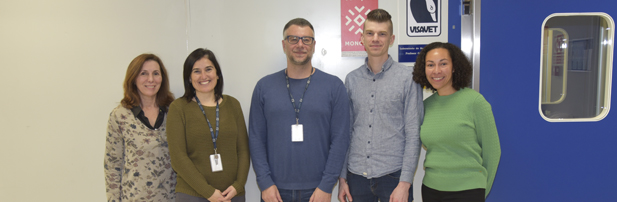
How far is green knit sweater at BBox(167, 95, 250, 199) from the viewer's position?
1747 millimetres

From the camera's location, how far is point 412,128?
178cm

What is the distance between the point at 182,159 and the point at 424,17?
186 cm

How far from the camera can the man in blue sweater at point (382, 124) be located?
1801 mm

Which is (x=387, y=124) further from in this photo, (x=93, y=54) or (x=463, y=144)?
(x=93, y=54)

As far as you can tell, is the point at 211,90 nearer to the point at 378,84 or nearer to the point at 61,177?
the point at 378,84

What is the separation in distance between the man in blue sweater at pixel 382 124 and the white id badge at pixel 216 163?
73cm

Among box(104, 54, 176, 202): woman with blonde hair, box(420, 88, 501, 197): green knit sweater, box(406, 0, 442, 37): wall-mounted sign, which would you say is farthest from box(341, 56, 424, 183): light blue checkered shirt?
box(104, 54, 176, 202): woman with blonde hair

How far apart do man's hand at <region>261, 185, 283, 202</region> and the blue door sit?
1.56 m

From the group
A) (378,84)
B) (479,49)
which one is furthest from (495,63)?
(378,84)

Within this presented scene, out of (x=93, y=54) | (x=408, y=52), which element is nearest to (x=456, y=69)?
(x=408, y=52)

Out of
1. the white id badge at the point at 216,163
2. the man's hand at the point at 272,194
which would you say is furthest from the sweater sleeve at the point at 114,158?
the man's hand at the point at 272,194

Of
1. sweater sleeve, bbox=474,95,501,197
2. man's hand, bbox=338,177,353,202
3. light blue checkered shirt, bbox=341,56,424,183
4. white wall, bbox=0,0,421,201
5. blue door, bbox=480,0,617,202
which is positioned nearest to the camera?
sweater sleeve, bbox=474,95,501,197

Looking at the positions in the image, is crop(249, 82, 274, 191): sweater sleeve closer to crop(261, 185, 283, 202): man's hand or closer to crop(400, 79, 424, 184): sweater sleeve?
crop(261, 185, 283, 202): man's hand

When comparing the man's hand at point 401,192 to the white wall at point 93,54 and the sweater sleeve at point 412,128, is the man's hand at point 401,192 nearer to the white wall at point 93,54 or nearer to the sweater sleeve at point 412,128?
the sweater sleeve at point 412,128
